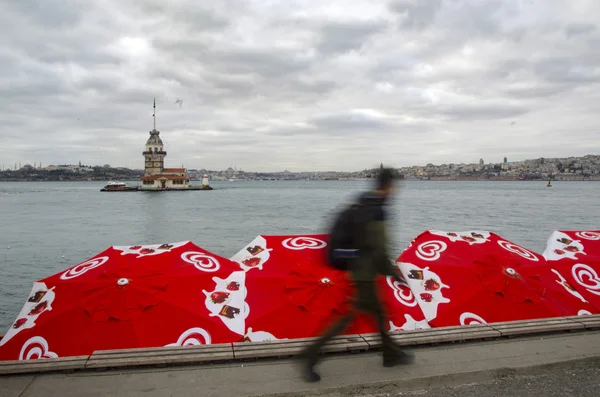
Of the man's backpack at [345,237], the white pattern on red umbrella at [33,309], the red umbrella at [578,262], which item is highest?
the man's backpack at [345,237]

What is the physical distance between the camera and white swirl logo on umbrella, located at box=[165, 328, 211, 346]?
489cm

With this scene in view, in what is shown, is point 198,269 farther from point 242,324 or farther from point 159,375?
point 159,375

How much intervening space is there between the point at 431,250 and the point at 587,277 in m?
2.03

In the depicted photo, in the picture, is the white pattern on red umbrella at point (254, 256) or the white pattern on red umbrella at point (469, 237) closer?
the white pattern on red umbrella at point (254, 256)

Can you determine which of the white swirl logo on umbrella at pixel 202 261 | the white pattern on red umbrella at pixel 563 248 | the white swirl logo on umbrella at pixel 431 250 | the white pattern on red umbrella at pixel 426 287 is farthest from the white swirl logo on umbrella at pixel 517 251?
the white swirl logo on umbrella at pixel 202 261

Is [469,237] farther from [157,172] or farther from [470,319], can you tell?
[157,172]

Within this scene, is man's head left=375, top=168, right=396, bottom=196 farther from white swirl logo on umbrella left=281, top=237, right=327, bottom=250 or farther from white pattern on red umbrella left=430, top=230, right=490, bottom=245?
white pattern on red umbrella left=430, top=230, right=490, bottom=245

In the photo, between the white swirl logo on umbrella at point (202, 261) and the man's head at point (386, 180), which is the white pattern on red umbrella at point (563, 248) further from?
the white swirl logo on umbrella at point (202, 261)

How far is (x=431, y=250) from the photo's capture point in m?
6.23

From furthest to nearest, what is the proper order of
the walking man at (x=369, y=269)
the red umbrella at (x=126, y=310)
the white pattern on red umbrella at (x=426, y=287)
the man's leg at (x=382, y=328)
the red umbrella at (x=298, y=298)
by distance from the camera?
the white pattern on red umbrella at (x=426, y=287)
the red umbrella at (x=298, y=298)
the red umbrella at (x=126, y=310)
the man's leg at (x=382, y=328)
the walking man at (x=369, y=269)

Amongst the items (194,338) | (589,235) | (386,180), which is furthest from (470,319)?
(194,338)

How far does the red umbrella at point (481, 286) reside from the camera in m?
5.50

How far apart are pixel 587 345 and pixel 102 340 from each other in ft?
15.7

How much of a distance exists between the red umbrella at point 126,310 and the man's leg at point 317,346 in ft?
3.90
